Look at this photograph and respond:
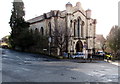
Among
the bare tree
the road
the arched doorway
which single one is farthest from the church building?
the road

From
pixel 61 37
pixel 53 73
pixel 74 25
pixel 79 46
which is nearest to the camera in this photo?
pixel 53 73

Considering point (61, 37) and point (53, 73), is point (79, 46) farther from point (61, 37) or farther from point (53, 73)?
point (53, 73)

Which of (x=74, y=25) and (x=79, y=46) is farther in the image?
(x=79, y=46)

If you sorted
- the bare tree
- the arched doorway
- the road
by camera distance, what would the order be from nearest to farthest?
the road
the bare tree
the arched doorway

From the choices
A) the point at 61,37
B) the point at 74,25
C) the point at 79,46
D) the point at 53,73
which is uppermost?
the point at 74,25

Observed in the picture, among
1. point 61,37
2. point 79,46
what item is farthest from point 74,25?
point 61,37

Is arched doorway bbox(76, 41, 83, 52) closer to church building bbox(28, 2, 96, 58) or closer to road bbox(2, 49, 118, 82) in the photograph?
church building bbox(28, 2, 96, 58)

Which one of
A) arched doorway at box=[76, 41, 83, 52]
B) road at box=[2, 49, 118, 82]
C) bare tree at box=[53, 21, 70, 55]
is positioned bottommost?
road at box=[2, 49, 118, 82]

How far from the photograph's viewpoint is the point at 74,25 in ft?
143

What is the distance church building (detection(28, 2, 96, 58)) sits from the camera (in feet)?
136

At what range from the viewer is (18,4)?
46.6m

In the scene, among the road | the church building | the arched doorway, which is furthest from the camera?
the arched doorway

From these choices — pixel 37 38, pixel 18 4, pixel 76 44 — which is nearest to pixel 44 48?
pixel 37 38

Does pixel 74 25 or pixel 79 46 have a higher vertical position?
pixel 74 25
